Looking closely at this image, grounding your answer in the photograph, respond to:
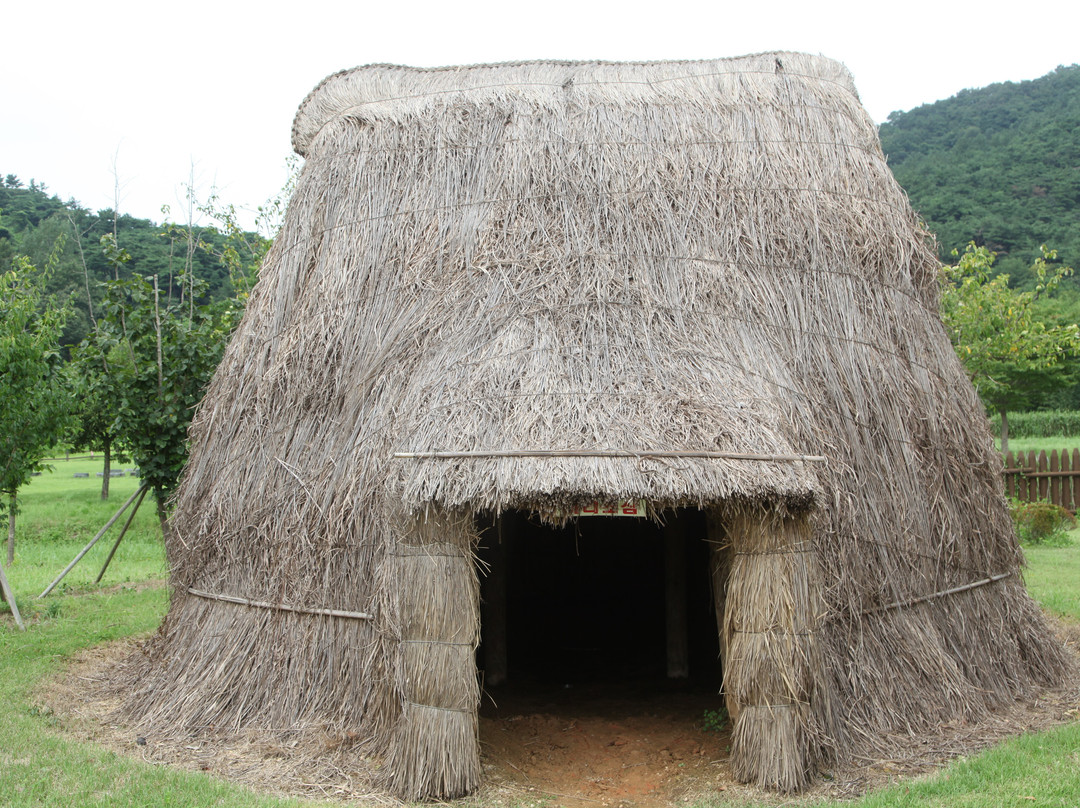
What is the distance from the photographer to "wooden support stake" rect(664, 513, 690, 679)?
891 centimetres

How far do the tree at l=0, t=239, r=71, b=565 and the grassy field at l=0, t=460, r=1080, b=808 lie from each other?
79.9 inches

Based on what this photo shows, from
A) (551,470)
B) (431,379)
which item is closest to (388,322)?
(431,379)

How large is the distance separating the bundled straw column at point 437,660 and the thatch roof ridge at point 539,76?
4.81 metres

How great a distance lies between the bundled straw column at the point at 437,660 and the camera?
5.96 m

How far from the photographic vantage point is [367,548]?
6.91 metres

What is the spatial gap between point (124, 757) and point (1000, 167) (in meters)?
40.7

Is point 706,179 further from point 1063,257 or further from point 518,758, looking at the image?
point 1063,257

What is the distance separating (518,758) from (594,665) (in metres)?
3.26

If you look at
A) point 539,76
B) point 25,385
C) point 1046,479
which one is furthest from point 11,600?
point 1046,479

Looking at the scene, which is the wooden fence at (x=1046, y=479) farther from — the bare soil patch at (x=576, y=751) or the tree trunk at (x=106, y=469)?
the tree trunk at (x=106, y=469)

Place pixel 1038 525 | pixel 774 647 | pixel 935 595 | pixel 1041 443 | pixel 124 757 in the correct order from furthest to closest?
pixel 1041 443 → pixel 1038 525 → pixel 935 595 → pixel 124 757 → pixel 774 647

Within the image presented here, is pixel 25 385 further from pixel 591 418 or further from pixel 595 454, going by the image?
pixel 595 454

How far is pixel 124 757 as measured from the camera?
6.73m

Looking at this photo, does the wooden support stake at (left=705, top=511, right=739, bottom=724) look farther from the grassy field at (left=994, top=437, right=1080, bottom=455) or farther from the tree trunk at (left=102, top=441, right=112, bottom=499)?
the grassy field at (left=994, top=437, right=1080, bottom=455)
